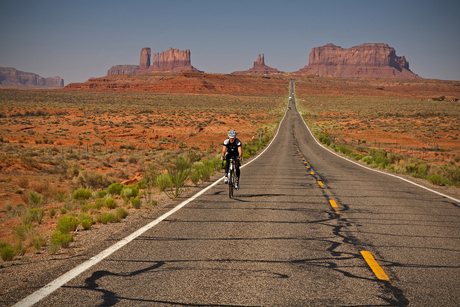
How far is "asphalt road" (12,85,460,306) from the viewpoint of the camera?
362cm

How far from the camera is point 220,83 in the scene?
165 metres

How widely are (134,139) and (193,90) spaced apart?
116m

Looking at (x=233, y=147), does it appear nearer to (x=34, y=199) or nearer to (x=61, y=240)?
(x=61, y=240)

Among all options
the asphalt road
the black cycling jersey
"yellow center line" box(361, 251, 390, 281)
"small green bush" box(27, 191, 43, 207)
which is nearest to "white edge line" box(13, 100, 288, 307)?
the asphalt road

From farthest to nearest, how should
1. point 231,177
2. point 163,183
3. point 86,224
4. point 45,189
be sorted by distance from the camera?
1. point 45,189
2. point 163,183
3. point 231,177
4. point 86,224

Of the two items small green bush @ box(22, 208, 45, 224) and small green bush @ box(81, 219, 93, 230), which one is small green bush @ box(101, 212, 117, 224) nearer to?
small green bush @ box(81, 219, 93, 230)

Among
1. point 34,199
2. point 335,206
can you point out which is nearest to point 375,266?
point 335,206

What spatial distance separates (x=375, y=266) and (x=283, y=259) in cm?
119

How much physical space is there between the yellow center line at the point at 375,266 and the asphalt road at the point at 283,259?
0.21 feet

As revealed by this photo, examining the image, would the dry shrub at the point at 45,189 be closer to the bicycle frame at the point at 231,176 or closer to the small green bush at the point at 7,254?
the bicycle frame at the point at 231,176

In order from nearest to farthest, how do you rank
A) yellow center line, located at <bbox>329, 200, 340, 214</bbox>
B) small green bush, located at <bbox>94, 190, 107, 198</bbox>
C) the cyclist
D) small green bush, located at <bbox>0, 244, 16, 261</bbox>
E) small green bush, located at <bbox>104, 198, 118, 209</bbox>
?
small green bush, located at <bbox>0, 244, 16, 261</bbox>
yellow center line, located at <bbox>329, 200, 340, 214</bbox>
small green bush, located at <bbox>104, 198, 118, 209</bbox>
the cyclist
small green bush, located at <bbox>94, 190, 107, 198</bbox>

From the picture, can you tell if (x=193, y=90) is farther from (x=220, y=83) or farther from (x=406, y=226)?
(x=406, y=226)

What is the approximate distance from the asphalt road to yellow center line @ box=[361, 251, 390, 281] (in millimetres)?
62

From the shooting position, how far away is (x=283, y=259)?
4719 millimetres
